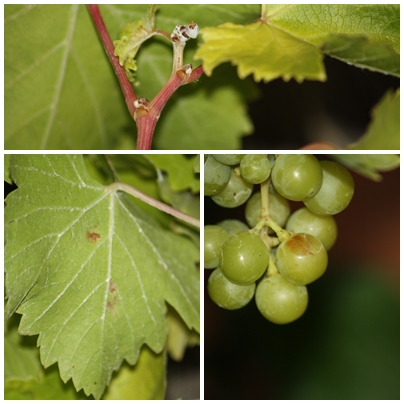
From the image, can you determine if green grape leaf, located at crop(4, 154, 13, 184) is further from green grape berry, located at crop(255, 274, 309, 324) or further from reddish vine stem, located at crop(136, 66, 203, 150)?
green grape berry, located at crop(255, 274, 309, 324)

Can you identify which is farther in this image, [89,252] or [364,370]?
[364,370]

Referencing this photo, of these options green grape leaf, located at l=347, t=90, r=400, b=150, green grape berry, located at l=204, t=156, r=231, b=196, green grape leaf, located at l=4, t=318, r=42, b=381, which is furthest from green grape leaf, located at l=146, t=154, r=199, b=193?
green grape leaf, located at l=4, t=318, r=42, b=381

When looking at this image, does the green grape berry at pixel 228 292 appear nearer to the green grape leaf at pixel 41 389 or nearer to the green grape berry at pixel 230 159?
the green grape berry at pixel 230 159

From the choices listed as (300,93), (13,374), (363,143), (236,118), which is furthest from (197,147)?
(13,374)

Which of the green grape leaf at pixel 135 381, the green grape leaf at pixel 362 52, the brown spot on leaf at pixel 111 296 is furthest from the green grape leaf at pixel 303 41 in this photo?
the green grape leaf at pixel 135 381

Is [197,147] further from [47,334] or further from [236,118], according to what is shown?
[47,334]

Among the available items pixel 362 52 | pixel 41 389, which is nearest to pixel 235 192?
pixel 362 52
